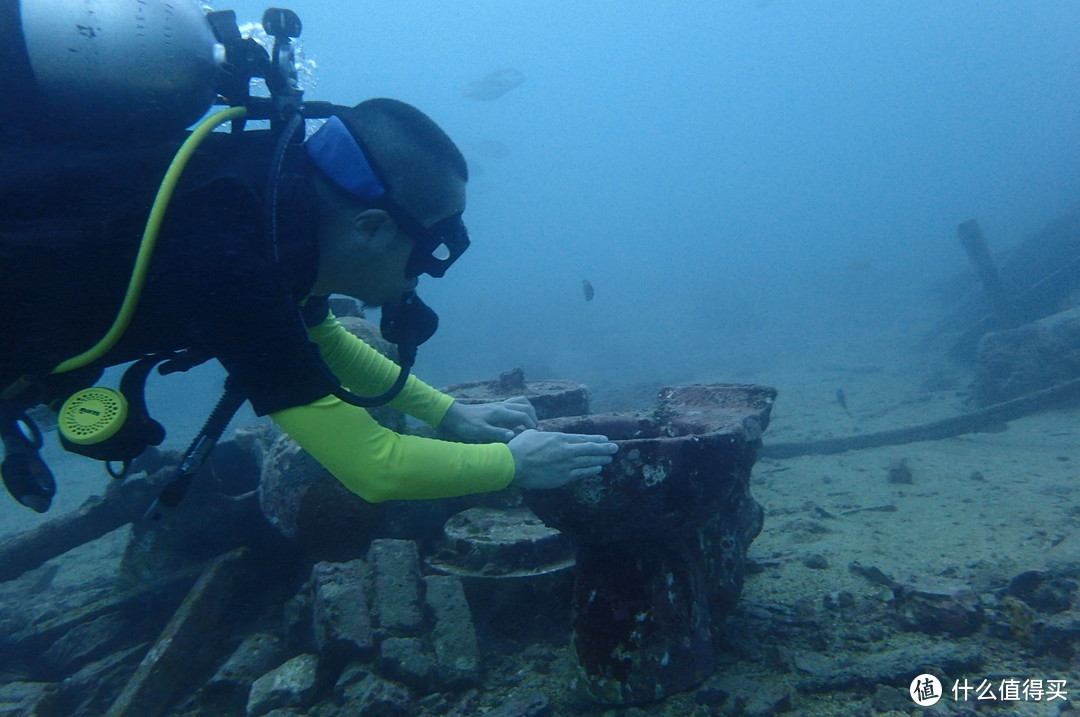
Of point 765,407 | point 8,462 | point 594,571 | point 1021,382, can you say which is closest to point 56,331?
point 8,462

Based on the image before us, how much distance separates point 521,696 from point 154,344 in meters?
2.27

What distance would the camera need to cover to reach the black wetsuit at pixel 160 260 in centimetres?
166

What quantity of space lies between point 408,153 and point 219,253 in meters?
0.77

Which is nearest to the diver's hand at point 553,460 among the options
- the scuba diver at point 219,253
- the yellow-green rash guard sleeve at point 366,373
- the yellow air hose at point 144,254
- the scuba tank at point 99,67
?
the scuba diver at point 219,253

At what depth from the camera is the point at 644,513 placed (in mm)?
2291

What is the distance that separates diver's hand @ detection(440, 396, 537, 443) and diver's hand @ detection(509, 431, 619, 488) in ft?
2.31

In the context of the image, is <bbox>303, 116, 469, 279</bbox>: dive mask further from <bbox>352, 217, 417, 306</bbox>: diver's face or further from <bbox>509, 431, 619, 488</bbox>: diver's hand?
<bbox>509, 431, 619, 488</bbox>: diver's hand

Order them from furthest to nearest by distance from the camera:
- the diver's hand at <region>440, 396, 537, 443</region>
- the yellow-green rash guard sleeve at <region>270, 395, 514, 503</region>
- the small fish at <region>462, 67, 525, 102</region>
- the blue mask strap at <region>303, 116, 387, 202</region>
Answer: the small fish at <region>462, 67, 525, 102</region> → the diver's hand at <region>440, 396, 537, 443</region> → the blue mask strap at <region>303, 116, 387, 202</region> → the yellow-green rash guard sleeve at <region>270, 395, 514, 503</region>

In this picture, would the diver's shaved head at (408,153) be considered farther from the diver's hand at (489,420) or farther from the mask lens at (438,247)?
the diver's hand at (489,420)

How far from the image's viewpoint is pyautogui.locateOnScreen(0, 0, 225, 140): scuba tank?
1767 millimetres

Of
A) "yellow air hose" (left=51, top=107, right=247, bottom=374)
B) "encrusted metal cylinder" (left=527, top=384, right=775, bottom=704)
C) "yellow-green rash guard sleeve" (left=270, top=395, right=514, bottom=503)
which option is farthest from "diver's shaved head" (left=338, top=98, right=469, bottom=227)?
"encrusted metal cylinder" (left=527, top=384, right=775, bottom=704)

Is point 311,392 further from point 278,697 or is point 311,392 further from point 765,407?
point 765,407

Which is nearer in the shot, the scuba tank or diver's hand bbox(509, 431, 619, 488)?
the scuba tank

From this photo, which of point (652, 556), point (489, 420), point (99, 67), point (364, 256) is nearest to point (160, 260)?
point (364, 256)
